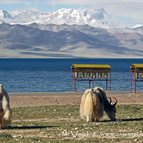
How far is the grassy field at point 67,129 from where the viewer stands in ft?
65.6

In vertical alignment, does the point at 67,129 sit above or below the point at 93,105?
below

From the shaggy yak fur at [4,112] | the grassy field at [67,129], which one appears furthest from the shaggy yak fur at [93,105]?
the shaggy yak fur at [4,112]

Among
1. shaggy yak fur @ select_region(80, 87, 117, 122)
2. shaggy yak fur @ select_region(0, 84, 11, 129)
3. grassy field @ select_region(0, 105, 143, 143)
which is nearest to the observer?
grassy field @ select_region(0, 105, 143, 143)

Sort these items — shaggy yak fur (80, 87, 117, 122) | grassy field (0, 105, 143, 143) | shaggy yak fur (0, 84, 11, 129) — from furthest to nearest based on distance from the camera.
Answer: shaggy yak fur (80, 87, 117, 122) → shaggy yak fur (0, 84, 11, 129) → grassy field (0, 105, 143, 143)

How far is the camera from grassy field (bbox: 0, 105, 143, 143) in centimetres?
2000

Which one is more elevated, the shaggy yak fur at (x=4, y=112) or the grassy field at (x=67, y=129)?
the shaggy yak fur at (x=4, y=112)

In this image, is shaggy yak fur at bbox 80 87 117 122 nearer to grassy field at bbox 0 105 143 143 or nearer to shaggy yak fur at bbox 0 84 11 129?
grassy field at bbox 0 105 143 143

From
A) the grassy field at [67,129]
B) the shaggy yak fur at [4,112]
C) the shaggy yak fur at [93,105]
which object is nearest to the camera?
the grassy field at [67,129]

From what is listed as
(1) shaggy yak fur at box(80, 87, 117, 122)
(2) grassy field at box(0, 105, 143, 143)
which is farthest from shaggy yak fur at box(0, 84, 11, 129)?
(1) shaggy yak fur at box(80, 87, 117, 122)

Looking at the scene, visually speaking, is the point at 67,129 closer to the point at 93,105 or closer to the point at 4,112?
the point at 4,112


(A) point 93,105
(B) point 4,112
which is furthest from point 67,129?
(A) point 93,105

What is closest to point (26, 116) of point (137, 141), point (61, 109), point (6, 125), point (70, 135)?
point (61, 109)

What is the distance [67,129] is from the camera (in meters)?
22.9

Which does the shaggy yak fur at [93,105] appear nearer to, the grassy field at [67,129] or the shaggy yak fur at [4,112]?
the grassy field at [67,129]
